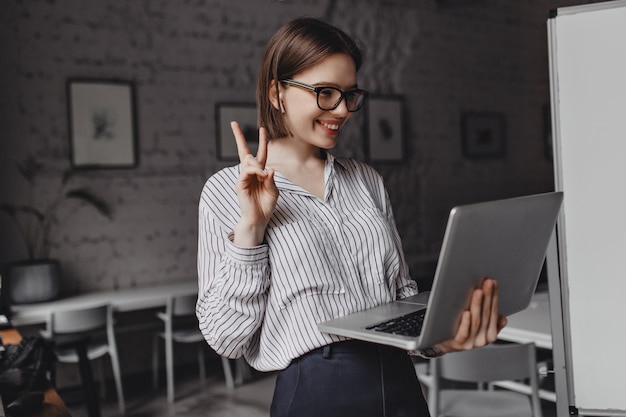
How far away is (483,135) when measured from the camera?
24.0ft

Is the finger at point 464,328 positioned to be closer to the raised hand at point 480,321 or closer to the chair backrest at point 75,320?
the raised hand at point 480,321

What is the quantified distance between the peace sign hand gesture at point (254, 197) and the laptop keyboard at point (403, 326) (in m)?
0.28

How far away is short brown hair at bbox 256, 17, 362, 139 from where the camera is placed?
125 cm

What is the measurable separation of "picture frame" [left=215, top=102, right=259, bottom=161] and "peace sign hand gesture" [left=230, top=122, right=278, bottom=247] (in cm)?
439

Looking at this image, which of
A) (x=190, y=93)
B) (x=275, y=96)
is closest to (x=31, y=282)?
(x=190, y=93)

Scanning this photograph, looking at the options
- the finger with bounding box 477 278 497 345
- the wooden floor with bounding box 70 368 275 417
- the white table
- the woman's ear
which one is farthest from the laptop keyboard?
the white table

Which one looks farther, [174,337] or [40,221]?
[40,221]

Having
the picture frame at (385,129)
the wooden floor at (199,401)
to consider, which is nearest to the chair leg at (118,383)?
the wooden floor at (199,401)

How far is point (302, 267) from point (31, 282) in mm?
3679

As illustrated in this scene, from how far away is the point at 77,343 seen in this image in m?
3.42

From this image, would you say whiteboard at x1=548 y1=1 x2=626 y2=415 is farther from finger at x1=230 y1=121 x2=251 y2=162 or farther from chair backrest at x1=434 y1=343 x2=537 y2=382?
finger at x1=230 y1=121 x2=251 y2=162

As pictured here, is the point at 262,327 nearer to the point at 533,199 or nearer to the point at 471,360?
the point at 533,199

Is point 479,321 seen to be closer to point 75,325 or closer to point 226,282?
point 226,282

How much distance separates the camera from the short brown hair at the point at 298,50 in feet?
4.12
